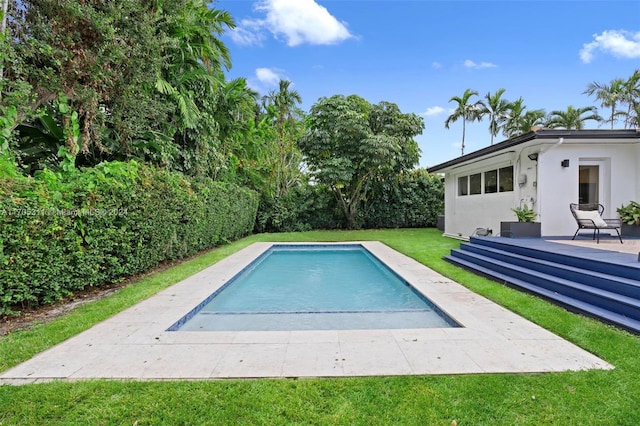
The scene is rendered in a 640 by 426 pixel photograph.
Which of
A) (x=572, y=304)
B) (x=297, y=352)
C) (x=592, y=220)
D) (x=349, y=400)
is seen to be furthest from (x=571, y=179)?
(x=349, y=400)

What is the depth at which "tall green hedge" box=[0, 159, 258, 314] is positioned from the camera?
166 inches

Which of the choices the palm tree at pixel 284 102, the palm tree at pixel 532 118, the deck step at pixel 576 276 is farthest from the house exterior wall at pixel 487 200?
the palm tree at pixel 532 118

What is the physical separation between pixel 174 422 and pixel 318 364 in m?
1.36

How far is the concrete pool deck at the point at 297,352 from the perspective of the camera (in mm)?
2980

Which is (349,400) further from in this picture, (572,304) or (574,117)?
(574,117)

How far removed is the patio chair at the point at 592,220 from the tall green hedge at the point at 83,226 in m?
10.7

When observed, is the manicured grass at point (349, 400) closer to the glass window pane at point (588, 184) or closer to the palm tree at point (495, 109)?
the glass window pane at point (588, 184)

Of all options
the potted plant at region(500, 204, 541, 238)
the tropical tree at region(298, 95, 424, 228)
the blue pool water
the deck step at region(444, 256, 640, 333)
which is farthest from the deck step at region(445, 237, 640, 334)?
the tropical tree at region(298, 95, 424, 228)

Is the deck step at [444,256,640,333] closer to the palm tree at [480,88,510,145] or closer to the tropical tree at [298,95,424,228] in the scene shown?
the tropical tree at [298,95,424,228]

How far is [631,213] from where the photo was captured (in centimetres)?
884

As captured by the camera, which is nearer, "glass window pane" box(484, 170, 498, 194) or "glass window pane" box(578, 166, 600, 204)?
"glass window pane" box(578, 166, 600, 204)

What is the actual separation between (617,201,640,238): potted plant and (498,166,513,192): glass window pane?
296 centimetres

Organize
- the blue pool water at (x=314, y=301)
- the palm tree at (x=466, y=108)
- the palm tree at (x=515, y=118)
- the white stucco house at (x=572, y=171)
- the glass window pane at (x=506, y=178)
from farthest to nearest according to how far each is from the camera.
Result: 1. the palm tree at (x=466, y=108)
2. the palm tree at (x=515, y=118)
3. the glass window pane at (x=506, y=178)
4. the white stucco house at (x=572, y=171)
5. the blue pool water at (x=314, y=301)

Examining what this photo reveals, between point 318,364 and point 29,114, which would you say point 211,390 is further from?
point 29,114
